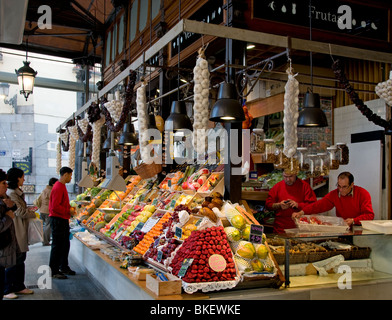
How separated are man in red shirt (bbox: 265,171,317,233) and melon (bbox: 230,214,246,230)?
6.48 ft

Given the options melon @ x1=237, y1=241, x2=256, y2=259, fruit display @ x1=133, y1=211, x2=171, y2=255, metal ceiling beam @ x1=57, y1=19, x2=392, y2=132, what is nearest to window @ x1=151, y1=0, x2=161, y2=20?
metal ceiling beam @ x1=57, y1=19, x2=392, y2=132

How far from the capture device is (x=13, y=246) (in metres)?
4.44

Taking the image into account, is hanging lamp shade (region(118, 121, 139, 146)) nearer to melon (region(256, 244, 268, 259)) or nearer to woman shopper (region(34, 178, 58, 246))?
woman shopper (region(34, 178, 58, 246))

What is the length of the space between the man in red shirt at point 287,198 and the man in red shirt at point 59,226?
3.36 meters

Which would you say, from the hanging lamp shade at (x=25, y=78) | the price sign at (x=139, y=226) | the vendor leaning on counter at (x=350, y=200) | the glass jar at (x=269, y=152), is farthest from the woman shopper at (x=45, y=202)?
the vendor leaning on counter at (x=350, y=200)

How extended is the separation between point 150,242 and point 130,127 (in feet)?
8.23

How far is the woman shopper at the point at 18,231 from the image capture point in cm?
525

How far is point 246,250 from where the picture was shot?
11.3ft

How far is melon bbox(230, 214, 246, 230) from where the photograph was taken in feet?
12.1

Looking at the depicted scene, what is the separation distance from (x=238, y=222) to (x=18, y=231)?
319 cm

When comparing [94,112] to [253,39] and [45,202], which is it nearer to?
[45,202]

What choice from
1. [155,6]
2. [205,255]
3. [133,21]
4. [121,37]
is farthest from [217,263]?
[121,37]

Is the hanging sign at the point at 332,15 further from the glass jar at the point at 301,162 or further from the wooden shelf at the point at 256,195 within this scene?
the wooden shelf at the point at 256,195

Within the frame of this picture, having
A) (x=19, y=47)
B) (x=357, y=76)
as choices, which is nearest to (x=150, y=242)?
(x=357, y=76)
